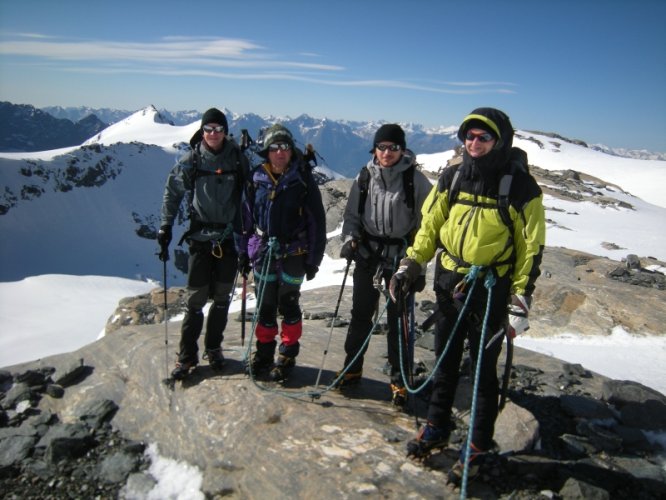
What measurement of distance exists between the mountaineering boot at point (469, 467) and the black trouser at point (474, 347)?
8 cm

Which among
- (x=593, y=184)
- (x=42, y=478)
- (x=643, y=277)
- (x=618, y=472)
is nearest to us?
(x=618, y=472)

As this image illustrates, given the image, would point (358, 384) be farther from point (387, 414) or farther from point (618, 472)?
point (618, 472)

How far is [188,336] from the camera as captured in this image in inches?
277

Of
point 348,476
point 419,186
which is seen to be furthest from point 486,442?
point 419,186

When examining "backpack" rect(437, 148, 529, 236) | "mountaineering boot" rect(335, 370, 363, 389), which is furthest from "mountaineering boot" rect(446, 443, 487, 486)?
"backpack" rect(437, 148, 529, 236)

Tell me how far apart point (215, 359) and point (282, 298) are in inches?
64.4

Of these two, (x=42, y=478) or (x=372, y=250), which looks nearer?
(x=42, y=478)

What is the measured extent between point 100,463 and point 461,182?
19.3 feet

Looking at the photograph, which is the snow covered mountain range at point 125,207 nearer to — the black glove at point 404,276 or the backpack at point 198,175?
the black glove at point 404,276

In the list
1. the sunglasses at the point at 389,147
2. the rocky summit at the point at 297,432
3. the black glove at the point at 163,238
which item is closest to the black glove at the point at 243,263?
the rocky summit at the point at 297,432

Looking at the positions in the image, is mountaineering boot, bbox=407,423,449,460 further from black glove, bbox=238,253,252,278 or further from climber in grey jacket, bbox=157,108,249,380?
climber in grey jacket, bbox=157,108,249,380

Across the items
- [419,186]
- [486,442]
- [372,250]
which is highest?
[419,186]

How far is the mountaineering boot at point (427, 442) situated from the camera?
5.00 m

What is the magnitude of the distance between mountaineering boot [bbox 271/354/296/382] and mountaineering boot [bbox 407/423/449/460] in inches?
94.8
